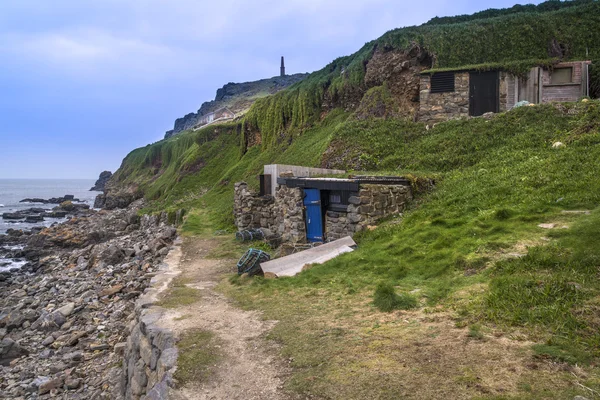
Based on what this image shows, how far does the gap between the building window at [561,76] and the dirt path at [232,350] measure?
2266 centimetres

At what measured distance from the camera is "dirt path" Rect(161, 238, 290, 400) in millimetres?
5355

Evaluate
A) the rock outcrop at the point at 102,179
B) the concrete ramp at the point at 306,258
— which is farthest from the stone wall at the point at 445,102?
the rock outcrop at the point at 102,179

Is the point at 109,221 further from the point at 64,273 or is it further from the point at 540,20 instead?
the point at 540,20

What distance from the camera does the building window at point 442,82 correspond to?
78.0 feet

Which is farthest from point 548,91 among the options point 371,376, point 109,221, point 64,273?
point 109,221

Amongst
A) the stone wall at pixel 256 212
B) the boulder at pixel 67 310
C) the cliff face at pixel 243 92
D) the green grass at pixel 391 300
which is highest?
the cliff face at pixel 243 92

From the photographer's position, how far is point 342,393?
15.7ft

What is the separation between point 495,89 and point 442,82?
3.02 metres

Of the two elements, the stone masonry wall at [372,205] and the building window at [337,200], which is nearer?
the stone masonry wall at [372,205]

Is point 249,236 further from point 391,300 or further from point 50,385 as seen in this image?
point 391,300

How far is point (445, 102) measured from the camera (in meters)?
23.9

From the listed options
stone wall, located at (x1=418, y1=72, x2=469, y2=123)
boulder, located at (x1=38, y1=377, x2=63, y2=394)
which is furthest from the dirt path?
stone wall, located at (x1=418, y1=72, x2=469, y2=123)

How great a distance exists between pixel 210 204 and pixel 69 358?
71.7 ft

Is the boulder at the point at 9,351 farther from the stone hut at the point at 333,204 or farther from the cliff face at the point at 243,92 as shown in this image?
the cliff face at the point at 243,92
